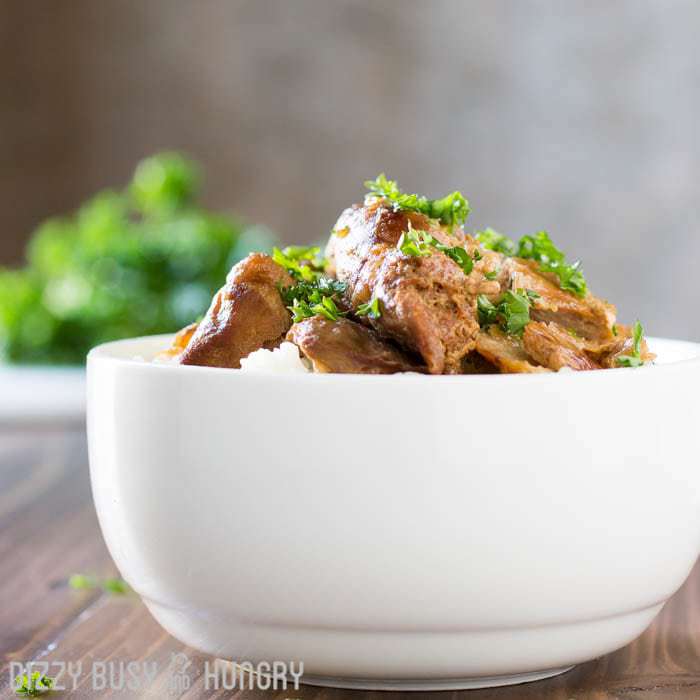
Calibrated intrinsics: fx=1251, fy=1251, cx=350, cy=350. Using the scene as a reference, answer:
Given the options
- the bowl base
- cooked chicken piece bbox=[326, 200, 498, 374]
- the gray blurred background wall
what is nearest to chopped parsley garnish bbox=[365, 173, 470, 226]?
cooked chicken piece bbox=[326, 200, 498, 374]

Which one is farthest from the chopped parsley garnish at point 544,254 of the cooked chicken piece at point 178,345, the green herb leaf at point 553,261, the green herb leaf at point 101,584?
the green herb leaf at point 101,584

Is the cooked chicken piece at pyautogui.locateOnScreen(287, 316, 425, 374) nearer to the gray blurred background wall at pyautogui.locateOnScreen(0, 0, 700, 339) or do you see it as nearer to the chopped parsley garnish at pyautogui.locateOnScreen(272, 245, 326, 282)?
the chopped parsley garnish at pyautogui.locateOnScreen(272, 245, 326, 282)

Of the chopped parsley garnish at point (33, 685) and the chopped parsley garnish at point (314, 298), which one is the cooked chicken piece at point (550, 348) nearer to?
the chopped parsley garnish at point (314, 298)

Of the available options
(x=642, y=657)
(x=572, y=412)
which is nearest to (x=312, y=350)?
(x=572, y=412)

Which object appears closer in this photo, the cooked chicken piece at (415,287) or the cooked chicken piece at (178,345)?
the cooked chicken piece at (415,287)

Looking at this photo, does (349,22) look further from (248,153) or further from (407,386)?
(407,386)

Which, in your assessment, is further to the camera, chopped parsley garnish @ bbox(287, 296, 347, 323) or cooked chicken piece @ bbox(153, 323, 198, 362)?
cooked chicken piece @ bbox(153, 323, 198, 362)
